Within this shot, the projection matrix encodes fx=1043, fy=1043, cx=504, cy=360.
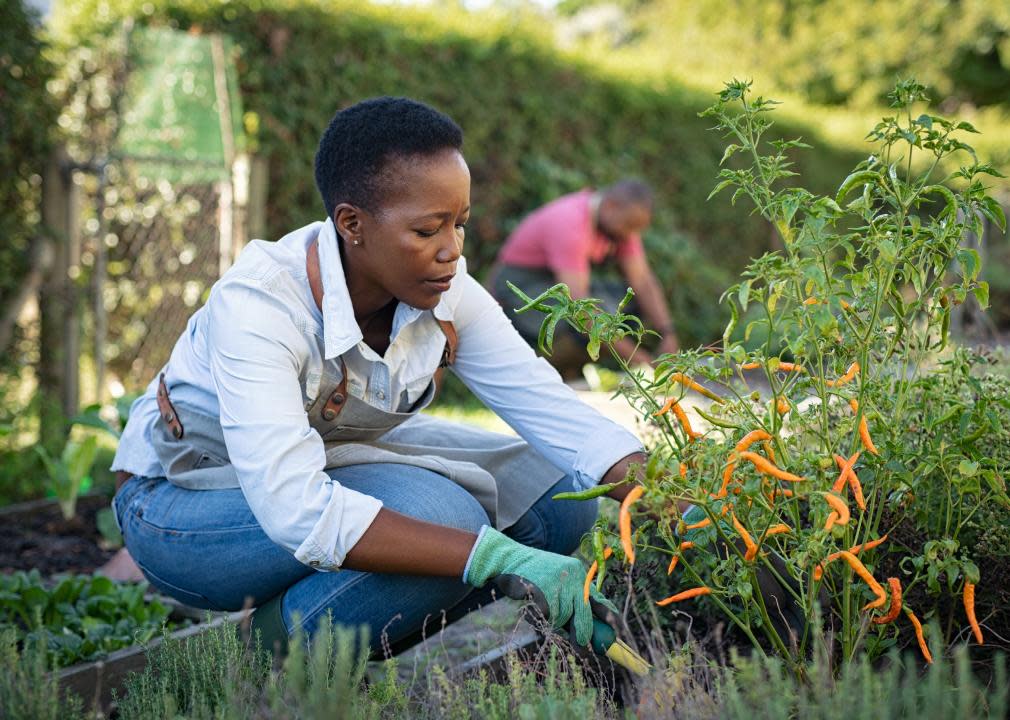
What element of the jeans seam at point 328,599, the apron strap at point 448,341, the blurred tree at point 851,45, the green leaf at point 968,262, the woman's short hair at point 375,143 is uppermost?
the blurred tree at point 851,45

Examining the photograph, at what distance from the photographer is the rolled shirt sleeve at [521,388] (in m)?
2.37

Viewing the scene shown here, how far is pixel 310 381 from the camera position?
2.26 meters

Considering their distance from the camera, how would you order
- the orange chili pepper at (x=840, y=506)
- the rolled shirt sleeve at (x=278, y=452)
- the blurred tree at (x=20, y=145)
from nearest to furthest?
1. the orange chili pepper at (x=840, y=506)
2. the rolled shirt sleeve at (x=278, y=452)
3. the blurred tree at (x=20, y=145)

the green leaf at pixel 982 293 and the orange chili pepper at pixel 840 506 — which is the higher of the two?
the green leaf at pixel 982 293

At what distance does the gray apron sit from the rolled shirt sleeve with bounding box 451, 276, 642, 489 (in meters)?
0.07

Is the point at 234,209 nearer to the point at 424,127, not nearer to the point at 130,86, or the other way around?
the point at 130,86

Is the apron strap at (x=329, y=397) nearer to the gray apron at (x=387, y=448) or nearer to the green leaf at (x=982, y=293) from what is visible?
the gray apron at (x=387, y=448)

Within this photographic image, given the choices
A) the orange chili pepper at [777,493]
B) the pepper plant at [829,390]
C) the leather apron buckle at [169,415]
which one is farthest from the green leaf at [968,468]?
the leather apron buckle at [169,415]

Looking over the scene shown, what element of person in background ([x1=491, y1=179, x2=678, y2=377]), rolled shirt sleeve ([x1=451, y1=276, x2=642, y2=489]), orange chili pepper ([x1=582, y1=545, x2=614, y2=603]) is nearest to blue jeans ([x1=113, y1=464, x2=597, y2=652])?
rolled shirt sleeve ([x1=451, y1=276, x2=642, y2=489])

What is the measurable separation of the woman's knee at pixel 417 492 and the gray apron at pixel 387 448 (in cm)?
3

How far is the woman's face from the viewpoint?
2129 mm

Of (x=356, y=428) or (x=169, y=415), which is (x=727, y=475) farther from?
(x=169, y=415)

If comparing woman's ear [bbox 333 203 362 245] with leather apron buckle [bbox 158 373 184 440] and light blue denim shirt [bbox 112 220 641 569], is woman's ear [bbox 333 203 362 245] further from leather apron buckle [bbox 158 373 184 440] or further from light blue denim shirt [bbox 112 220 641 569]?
leather apron buckle [bbox 158 373 184 440]

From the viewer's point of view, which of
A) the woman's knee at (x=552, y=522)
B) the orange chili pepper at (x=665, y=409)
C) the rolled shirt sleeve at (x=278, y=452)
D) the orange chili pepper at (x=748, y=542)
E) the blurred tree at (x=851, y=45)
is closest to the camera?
the orange chili pepper at (x=748, y=542)
